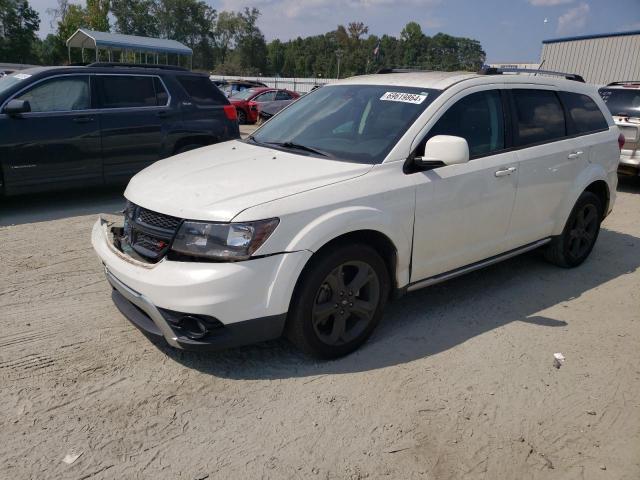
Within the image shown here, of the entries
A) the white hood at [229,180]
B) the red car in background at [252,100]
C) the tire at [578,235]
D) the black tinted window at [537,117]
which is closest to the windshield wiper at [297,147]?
the white hood at [229,180]

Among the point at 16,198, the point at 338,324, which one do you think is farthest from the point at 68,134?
the point at 338,324

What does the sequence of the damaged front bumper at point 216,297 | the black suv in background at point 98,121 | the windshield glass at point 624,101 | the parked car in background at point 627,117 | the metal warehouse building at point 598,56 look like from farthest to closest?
the metal warehouse building at point 598,56
the windshield glass at point 624,101
the parked car in background at point 627,117
the black suv in background at point 98,121
the damaged front bumper at point 216,297

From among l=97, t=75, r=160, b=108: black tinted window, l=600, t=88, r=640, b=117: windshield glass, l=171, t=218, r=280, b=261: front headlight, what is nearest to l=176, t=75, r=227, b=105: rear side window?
l=97, t=75, r=160, b=108: black tinted window

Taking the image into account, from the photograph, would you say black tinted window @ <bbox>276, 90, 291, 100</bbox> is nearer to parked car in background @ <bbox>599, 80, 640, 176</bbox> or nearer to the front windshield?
parked car in background @ <bbox>599, 80, 640, 176</bbox>

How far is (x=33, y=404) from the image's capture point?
2986 mm

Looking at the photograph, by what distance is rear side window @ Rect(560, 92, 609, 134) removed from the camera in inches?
200

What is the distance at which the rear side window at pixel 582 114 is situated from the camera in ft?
16.7

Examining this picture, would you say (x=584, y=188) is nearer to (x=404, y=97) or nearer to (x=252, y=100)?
(x=404, y=97)

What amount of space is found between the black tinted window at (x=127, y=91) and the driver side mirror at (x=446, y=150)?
513cm

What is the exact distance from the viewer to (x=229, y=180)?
3385mm

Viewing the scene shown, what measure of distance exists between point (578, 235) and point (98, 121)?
5800mm

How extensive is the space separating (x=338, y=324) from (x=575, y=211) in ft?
9.73

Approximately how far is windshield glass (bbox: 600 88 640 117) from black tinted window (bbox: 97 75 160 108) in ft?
26.8

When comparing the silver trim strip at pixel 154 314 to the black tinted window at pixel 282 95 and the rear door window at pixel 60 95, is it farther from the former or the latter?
the black tinted window at pixel 282 95
